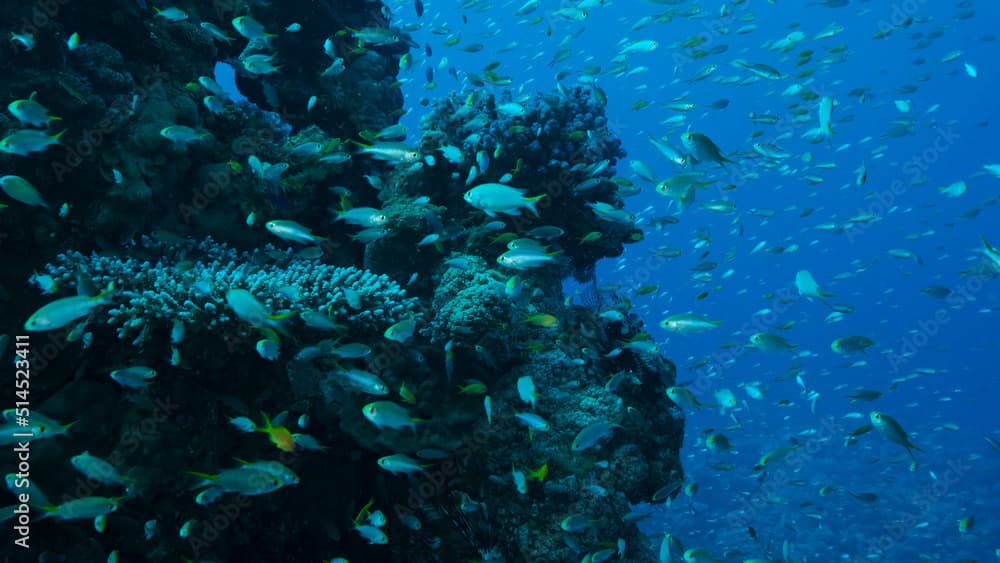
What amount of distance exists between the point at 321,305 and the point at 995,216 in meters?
110

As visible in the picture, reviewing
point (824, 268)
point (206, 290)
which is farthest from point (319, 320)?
point (824, 268)

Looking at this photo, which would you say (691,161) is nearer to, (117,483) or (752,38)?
(117,483)

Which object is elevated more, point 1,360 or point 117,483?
point 1,360

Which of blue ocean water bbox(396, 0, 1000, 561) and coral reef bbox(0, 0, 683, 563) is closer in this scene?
coral reef bbox(0, 0, 683, 563)

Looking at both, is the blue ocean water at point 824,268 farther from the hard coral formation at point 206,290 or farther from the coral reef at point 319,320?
the hard coral formation at point 206,290

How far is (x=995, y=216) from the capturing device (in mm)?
82125

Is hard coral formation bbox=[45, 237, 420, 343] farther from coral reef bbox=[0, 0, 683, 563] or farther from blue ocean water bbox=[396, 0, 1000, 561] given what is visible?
blue ocean water bbox=[396, 0, 1000, 561]

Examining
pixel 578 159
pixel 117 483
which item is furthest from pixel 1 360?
pixel 578 159

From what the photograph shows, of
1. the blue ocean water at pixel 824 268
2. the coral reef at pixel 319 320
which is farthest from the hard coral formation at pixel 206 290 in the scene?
the blue ocean water at pixel 824 268

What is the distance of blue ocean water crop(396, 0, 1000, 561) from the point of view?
625 inches

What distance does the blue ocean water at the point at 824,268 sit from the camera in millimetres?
15875

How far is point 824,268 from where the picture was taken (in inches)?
3231

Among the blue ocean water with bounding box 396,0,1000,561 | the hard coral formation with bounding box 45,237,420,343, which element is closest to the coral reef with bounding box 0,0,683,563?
the hard coral formation with bounding box 45,237,420,343

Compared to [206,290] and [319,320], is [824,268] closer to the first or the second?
[319,320]
